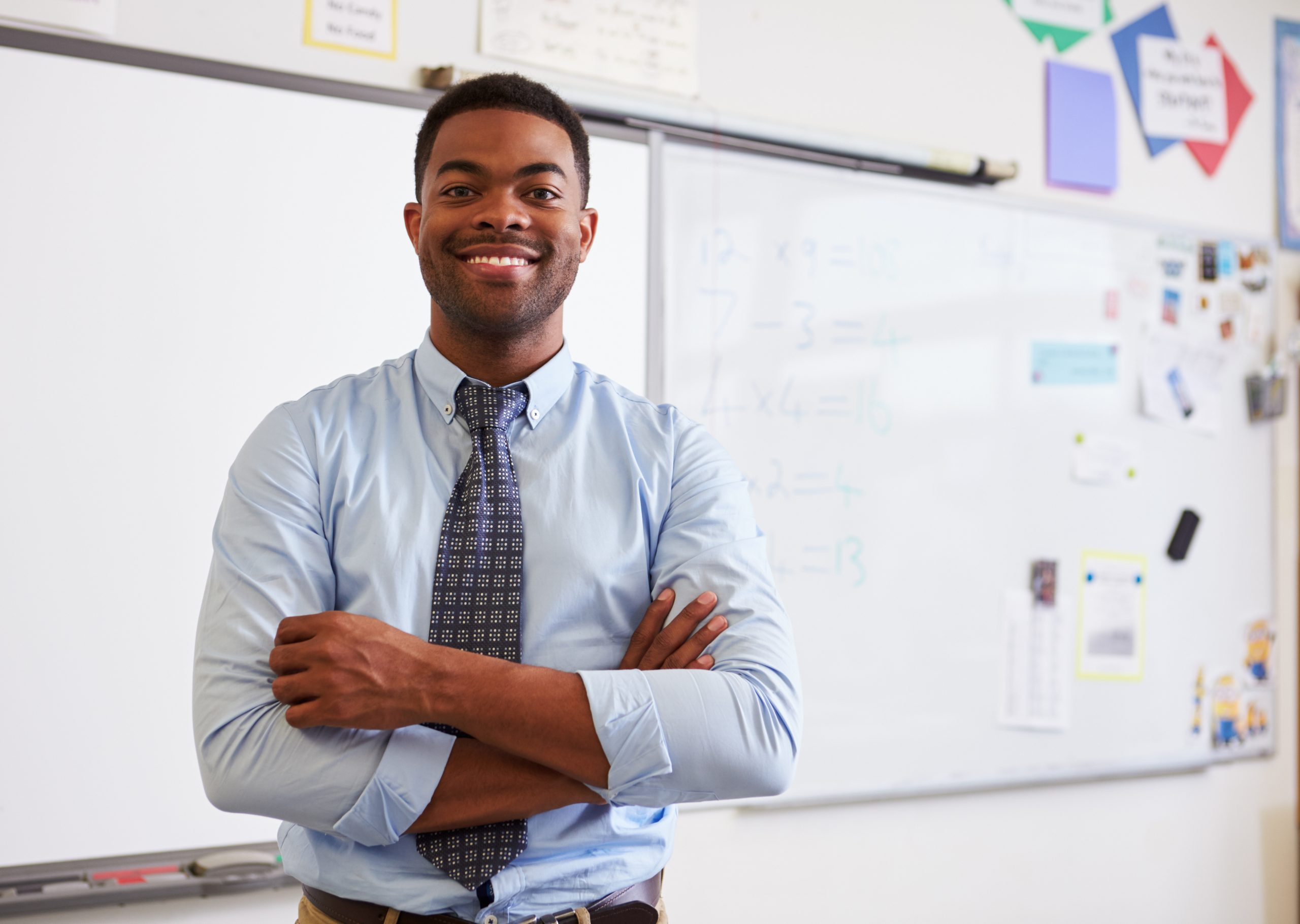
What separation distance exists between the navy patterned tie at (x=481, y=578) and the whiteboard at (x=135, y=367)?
0.71 m

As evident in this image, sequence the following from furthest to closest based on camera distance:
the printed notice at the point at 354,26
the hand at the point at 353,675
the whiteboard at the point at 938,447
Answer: the whiteboard at the point at 938,447
the printed notice at the point at 354,26
the hand at the point at 353,675

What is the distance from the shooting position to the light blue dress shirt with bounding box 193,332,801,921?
1000 mm

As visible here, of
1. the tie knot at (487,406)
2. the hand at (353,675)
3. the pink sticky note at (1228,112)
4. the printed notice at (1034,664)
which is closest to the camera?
the hand at (353,675)

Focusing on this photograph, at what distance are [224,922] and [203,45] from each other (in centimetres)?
145

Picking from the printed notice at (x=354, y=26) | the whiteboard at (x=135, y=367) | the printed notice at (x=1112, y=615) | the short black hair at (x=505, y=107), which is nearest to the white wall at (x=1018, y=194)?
Result: the printed notice at (x=354, y=26)

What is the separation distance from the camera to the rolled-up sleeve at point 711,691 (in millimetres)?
1009

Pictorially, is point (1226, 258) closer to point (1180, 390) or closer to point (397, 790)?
point (1180, 390)

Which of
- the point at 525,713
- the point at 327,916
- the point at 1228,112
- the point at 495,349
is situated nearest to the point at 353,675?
the point at 525,713

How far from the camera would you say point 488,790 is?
101 centimetres

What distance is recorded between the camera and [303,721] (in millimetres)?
974

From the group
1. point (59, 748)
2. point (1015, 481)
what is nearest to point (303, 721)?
point (59, 748)

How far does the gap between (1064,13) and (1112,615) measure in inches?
58.2

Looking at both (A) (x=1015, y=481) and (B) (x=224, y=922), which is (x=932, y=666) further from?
(B) (x=224, y=922)

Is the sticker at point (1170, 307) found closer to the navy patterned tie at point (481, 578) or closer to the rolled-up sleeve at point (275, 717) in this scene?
the navy patterned tie at point (481, 578)
